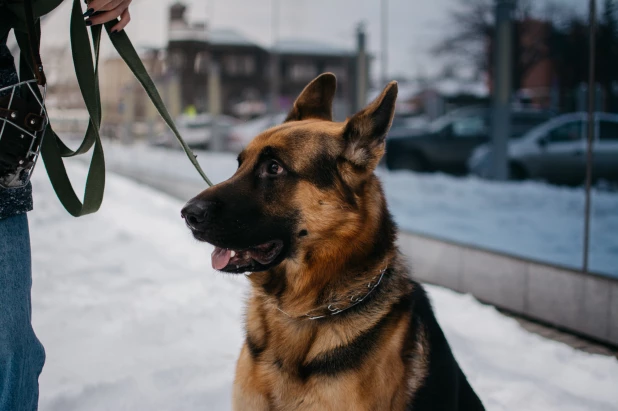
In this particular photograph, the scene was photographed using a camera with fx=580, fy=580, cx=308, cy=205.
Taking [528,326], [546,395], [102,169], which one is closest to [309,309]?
[102,169]

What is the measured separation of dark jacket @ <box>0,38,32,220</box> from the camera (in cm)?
176

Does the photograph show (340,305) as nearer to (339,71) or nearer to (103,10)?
(103,10)

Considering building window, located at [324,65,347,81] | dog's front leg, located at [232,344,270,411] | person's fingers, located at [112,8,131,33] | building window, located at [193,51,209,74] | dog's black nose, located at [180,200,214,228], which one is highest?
building window, located at [193,51,209,74]

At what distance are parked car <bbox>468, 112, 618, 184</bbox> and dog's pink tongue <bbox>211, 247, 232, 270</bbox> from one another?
123 inches

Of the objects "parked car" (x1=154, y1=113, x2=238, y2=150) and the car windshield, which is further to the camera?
"parked car" (x1=154, y1=113, x2=238, y2=150)

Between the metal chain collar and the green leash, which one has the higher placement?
the green leash

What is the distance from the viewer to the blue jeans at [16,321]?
1.76 metres

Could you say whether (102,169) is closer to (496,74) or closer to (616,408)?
(616,408)

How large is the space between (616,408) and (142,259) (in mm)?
4455

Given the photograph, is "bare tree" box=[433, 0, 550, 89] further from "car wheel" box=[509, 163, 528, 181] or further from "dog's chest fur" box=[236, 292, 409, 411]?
"dog's chest fur" box=[236, 292, 409, 411]

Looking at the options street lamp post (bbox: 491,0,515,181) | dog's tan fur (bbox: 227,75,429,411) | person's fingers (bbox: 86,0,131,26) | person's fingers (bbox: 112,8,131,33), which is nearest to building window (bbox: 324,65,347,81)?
street lamp post (bbox: 491,0,515,181)

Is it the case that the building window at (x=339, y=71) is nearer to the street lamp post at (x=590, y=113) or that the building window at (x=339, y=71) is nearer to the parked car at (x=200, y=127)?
the street lamp post at (x=590, y=113)

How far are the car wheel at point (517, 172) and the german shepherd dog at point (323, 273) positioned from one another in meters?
3.49

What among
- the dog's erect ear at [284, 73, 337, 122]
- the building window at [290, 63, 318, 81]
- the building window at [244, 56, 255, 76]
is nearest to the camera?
the dog's erect ear at [284, 73, 337, 122]
